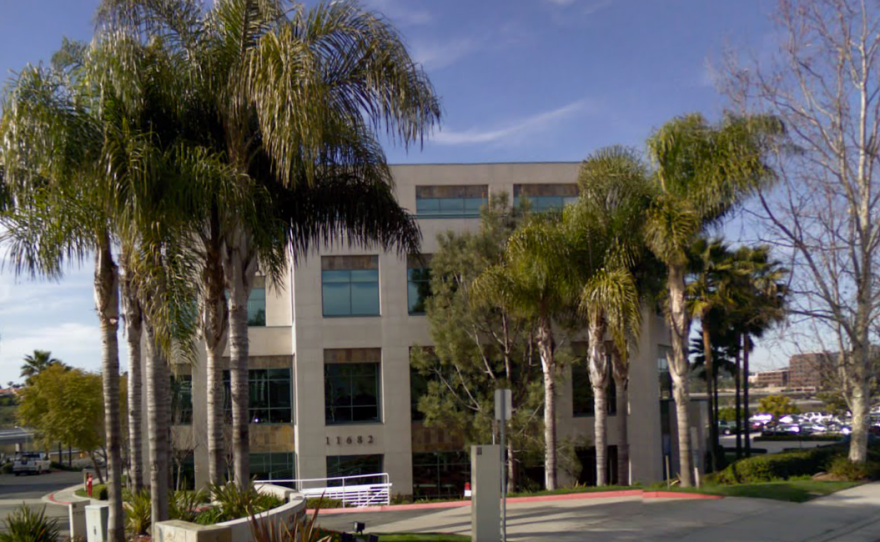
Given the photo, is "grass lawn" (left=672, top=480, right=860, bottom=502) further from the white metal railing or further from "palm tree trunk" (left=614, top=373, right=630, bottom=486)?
the white metal railing

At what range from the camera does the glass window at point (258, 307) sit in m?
33.9

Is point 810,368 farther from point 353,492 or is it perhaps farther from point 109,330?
point 109,330

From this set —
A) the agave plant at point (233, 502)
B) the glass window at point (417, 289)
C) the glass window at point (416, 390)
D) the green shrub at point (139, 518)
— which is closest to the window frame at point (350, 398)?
the glass window at point (416, 390)

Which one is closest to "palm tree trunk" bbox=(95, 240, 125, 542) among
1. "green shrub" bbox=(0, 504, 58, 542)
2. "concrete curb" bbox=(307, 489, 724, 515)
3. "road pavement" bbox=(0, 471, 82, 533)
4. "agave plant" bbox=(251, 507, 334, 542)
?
"green shrub" bbox=(0, 504, 58, 542)

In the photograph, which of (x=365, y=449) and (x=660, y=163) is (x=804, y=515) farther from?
(x=365, y=449)

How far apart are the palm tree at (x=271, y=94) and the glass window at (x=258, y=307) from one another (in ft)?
67.1

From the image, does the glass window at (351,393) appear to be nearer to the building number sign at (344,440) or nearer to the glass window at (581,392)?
the building number sign at (344,440)

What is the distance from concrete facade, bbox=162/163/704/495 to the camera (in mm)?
31219

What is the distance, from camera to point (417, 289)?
32.0 meters

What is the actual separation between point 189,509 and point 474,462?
4466mm

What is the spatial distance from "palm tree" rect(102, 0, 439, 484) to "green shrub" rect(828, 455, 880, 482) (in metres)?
14.6

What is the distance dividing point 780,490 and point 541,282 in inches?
283

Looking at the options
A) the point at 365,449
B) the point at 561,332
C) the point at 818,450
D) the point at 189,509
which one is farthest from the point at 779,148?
the point at 365,449

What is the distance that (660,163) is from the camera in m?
19.5
